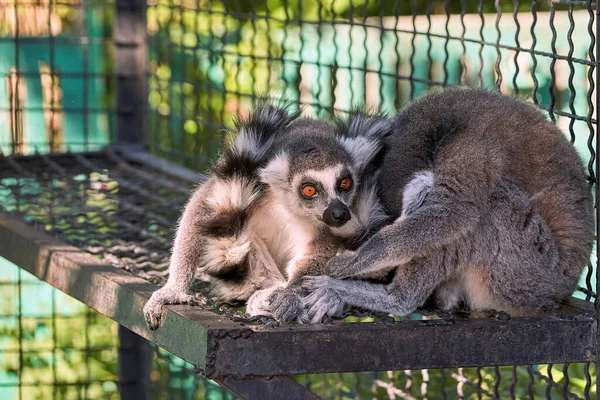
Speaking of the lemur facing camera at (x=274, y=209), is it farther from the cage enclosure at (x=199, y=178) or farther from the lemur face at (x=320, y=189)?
the cage enclosure at (x=199, y=178)

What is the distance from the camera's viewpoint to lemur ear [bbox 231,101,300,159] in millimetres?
3273

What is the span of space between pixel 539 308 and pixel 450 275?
303 mm

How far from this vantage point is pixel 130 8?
19.4 ft

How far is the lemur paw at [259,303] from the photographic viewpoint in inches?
115

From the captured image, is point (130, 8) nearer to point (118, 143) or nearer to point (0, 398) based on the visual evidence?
point (118, 143)

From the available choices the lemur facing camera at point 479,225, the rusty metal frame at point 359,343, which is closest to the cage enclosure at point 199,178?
the rusty metal frame at point 359,343

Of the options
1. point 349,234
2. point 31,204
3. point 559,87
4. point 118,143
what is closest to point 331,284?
point 349,234

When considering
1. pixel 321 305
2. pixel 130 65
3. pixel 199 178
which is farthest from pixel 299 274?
pixel 130 65

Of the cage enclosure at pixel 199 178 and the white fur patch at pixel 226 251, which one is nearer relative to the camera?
the cage enclosure at pixel 199 178

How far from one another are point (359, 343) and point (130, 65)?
11.7 ft

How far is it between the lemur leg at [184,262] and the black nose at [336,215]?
424 millimetres

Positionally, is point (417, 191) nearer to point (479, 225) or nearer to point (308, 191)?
point (479, 225)

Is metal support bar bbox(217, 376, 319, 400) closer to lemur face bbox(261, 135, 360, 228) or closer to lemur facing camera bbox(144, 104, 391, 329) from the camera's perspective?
lemur facing camera bbox(144, 104, 391, 329)

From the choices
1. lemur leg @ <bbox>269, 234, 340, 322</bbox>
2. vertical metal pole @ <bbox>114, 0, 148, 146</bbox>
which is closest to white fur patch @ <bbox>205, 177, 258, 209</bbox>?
lemur leg @ <bbox>269, 234, 340, 322</bbox>
